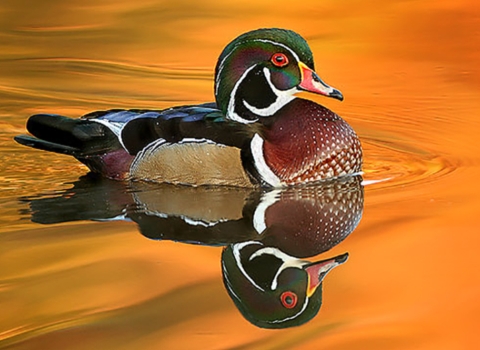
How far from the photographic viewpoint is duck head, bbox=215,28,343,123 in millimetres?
6184

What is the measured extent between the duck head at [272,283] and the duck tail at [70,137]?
144 centimetres

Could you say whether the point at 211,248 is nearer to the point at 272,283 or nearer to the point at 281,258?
the point at 281,258

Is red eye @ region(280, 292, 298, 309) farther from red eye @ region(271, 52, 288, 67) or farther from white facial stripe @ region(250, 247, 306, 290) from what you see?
red eye @ region(271, 52, 288, 67)

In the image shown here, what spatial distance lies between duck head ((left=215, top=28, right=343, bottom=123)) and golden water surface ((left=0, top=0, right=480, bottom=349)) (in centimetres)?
71

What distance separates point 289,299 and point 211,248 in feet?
2.38

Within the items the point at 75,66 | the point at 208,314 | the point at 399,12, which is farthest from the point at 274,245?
the point at 399,12

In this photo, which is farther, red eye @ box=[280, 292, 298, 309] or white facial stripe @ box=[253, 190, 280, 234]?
white facial stripe @ box=[253, 190, 280, 234]

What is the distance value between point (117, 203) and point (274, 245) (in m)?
1.09

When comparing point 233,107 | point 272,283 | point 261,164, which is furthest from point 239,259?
point 233,107

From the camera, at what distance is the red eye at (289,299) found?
459 centimetres

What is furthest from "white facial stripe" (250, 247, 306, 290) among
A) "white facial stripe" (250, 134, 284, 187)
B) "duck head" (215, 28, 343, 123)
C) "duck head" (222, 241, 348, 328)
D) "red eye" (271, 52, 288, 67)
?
"red eye" (271, 52, 288, 67)

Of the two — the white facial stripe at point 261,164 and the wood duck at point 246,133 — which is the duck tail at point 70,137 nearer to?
the wood duck at point 246,133

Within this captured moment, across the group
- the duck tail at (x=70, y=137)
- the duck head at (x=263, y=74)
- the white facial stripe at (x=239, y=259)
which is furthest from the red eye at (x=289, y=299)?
the duck tail at (x=70, y=137)

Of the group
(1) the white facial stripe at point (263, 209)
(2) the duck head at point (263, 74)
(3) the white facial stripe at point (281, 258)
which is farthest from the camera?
(2) the duck head at point (263, 74)
